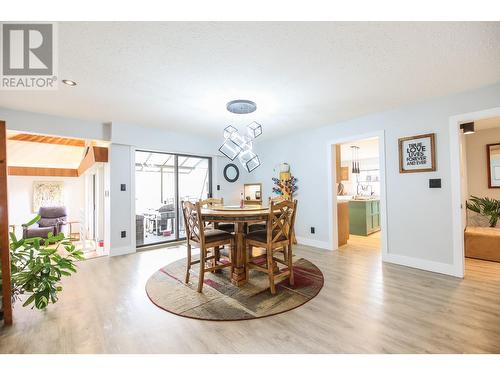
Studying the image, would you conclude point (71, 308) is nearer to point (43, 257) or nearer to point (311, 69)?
point (43, 257)

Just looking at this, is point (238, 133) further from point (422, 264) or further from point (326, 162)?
point (422, 264)

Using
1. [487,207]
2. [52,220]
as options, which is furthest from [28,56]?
[487,207]

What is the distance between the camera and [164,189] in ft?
15.3

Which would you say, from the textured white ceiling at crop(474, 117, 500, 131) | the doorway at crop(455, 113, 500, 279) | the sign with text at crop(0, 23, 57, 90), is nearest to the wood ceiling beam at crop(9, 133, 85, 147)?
the sign with text at crop(0, 23, 57, 90)

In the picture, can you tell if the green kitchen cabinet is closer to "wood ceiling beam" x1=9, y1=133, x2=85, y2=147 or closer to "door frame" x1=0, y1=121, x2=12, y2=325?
"door frame" x1=0, y1=121, x2=12, y2=325

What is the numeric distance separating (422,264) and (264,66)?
10.3ft

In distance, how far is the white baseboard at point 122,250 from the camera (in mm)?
3639

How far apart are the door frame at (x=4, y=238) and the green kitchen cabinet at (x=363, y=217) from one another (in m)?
5.30

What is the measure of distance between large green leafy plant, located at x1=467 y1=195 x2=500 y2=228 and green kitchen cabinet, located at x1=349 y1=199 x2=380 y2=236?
5.15 feet

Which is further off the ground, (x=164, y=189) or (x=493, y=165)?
(x=493, y=165)

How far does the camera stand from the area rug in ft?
6.23

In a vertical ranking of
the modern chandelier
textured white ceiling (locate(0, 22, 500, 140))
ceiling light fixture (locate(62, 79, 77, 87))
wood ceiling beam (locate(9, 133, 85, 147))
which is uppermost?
ceiling light fixture (locate(62, 79, 77, 87))
